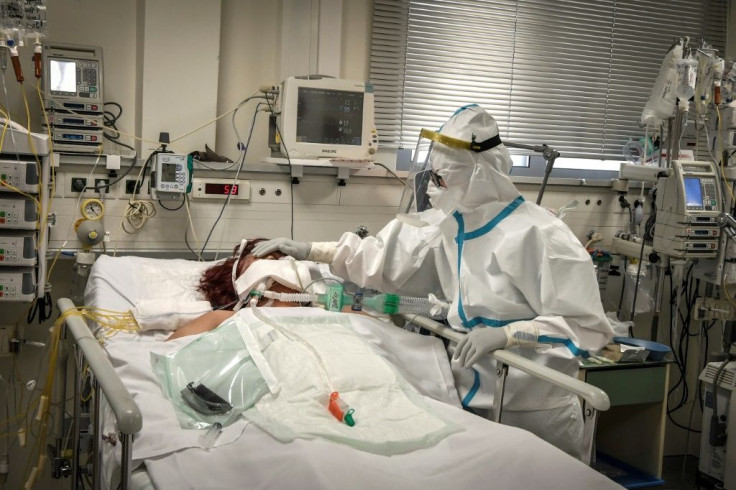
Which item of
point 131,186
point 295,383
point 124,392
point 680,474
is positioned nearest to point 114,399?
point 124,392

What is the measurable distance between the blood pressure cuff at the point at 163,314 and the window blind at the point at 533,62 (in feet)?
6.25

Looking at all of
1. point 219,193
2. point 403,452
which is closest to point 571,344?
point 403,452

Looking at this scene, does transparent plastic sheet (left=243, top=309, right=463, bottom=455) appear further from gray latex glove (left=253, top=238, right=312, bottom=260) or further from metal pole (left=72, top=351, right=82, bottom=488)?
gray latex glove (left=253, top=238, right=312, bottom=260)

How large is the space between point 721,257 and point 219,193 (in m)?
2.58

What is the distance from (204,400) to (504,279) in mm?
1109

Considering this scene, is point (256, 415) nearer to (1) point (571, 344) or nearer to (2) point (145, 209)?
(1) point (571, 344)

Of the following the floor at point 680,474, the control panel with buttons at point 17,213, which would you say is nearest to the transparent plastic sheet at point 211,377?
the control panel with buttons at point 17,213

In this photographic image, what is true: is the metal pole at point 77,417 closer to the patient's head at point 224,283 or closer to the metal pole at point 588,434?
the patient's head at point 224,283

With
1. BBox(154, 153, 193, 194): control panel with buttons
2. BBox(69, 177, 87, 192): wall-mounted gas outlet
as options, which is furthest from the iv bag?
BBox(69, 177, 87, 192): wall-mounted gas outlet

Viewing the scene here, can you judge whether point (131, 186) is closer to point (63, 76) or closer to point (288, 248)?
point (63, 76)

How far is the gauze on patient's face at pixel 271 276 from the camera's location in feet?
9.17

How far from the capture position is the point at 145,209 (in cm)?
344

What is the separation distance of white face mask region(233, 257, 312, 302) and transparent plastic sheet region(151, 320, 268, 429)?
1.51 feet

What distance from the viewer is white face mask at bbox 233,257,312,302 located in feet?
9.17
